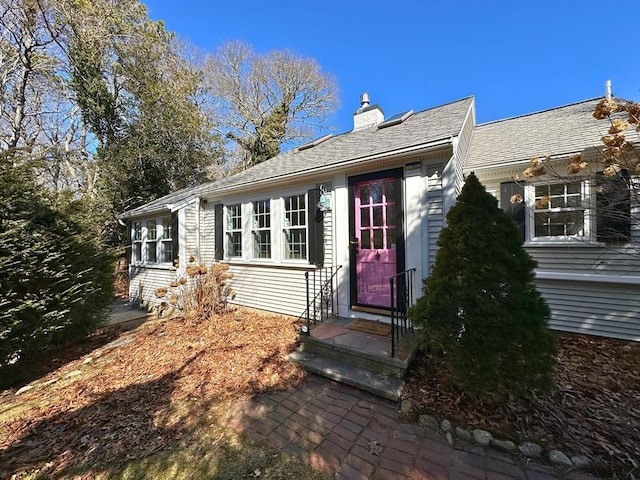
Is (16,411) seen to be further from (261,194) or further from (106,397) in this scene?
(261,194)

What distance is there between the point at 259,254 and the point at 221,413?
402 cm

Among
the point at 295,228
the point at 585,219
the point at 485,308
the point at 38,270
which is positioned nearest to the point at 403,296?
the point at 485,308

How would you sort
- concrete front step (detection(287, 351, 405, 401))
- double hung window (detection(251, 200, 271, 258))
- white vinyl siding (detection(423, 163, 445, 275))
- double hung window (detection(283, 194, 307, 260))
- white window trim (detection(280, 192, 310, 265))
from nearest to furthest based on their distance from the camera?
concrete front step (detection(287, 351, 405, 401)) → white vinyl siding (detection(423, 163, 445, 275)) → white window trim (detection(280, 192, 310, 265)) → double hung window (detection(283, 194, 307, 260)) → double hung window (detection(251, 200, 271, 258))

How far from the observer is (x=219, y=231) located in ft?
23.9

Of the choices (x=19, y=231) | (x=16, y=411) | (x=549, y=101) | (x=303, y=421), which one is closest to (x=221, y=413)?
(x=303, y=421)

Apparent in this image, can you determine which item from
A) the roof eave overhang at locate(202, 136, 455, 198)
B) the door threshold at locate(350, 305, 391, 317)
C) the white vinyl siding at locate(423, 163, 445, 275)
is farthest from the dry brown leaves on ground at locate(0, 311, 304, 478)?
the roof eave overhang at locate(202, 136, 455, 198)

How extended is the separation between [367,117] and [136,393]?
8233 mm

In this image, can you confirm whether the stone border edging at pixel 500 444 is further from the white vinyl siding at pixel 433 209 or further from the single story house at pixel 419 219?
the white vinyl siding at pixel 433 209

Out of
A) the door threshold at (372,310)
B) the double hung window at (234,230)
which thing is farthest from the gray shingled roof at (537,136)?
the double hung window at (234,230)

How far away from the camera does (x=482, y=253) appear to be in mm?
2859

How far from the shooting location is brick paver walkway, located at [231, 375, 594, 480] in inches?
87.4

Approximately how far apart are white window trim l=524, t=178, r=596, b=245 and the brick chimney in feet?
14.8

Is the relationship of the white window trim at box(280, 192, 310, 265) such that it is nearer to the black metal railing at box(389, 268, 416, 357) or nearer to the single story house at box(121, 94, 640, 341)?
the single story house at box(121, 94, 640, 341)

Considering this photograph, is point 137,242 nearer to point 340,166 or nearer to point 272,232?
point 272,232
